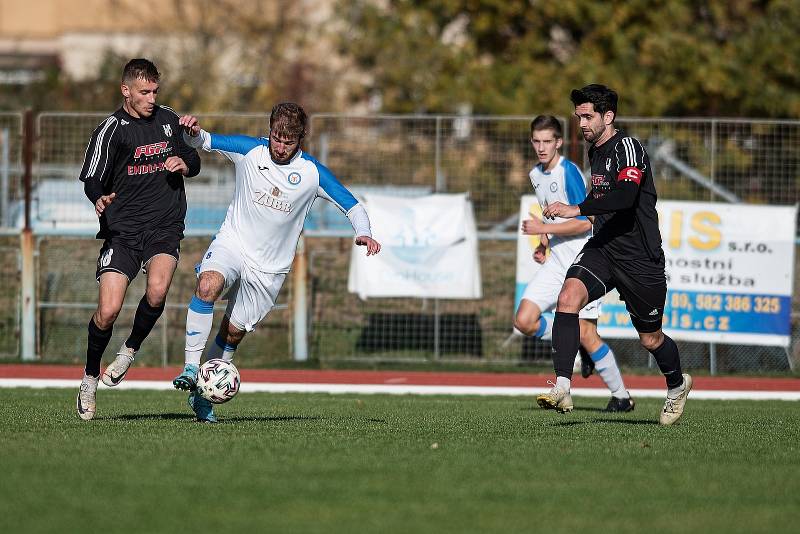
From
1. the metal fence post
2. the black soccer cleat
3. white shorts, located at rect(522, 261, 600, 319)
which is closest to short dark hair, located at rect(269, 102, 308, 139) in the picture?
white shorts, located at rect(522, 261, 600, 319)

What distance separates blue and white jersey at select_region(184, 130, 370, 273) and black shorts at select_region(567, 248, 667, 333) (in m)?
1.59

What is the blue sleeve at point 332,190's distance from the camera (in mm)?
9102

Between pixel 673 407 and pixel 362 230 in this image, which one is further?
pixel 673 407

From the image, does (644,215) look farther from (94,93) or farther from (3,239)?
(94,93)

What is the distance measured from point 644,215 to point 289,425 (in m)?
2.90

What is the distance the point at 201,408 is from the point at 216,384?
49 cm

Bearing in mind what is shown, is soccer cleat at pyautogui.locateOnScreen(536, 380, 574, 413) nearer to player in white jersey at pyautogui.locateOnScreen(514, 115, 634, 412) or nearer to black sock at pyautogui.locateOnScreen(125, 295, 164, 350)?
player in white jersey at pyautogui.locateOnScreen(514, 115, 634, 412)

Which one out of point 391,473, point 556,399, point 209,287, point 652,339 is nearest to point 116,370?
point 209,287

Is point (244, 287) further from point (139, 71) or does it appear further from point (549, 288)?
point (549, 288)

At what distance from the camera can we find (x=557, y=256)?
11672 mm

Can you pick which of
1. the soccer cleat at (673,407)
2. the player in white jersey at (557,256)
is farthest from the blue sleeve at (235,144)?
the soccer cleat at (673,407)

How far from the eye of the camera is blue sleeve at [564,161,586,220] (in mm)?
11312

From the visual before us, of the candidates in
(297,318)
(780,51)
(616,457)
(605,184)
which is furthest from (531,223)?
(780,51)

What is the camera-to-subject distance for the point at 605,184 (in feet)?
30.0
